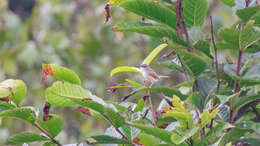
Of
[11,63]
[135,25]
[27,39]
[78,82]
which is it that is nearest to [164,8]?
[135,25]

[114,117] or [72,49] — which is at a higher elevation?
[114,117]

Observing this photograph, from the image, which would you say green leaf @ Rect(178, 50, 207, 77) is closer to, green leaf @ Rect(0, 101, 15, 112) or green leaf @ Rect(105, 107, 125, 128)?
green leaf @ Rect(105, 107, 125, 128)

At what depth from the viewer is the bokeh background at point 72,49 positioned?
2.67 m

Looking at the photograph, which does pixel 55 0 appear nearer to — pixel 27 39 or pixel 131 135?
pixel 27 39

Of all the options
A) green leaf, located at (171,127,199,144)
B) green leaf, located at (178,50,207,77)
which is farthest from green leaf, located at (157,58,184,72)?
green leaf, located at (171,127,199,144)

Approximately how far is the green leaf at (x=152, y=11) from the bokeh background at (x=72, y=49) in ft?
6.51

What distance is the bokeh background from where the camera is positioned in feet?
8.75

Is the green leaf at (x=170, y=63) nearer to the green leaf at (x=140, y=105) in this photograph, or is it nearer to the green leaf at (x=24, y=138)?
the green leaf at (x=140, y=105)

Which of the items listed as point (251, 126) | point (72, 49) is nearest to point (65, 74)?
point (251, 126)

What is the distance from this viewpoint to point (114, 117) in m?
0.54

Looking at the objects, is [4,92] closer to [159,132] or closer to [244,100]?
[159,132]

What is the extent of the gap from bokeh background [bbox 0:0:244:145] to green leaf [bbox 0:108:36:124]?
196cm

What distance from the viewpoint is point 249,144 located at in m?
0.52

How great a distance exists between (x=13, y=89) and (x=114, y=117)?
0.14 m
